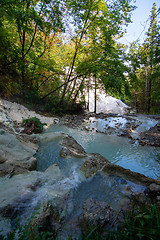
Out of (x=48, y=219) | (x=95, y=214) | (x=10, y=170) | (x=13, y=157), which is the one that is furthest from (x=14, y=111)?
(x=95, y=214)

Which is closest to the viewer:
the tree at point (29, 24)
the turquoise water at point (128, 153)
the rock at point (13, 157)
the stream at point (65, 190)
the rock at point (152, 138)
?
the stream at point (65, 190)

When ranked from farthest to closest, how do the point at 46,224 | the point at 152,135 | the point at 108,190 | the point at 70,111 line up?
the point at 70,111, the point at 152,135, the point at 108,190, the point at 46,224

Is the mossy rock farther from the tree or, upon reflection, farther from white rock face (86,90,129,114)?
white rock face (86,90,129,114)

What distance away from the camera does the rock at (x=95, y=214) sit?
1227 mm

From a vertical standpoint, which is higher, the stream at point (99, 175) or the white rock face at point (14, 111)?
the white rock face at point (14, 111)

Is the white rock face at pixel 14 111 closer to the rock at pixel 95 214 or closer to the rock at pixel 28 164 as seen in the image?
the rock at pixel 28 164

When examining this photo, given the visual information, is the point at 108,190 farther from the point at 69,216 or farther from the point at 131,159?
the point at 131,159

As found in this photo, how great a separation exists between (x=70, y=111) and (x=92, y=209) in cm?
1082

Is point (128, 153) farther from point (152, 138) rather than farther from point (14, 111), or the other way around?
point (14, 111)

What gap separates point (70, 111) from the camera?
12.0 metres

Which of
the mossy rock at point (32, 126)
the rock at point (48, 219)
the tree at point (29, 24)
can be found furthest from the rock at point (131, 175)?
the tree at point (29, 24)

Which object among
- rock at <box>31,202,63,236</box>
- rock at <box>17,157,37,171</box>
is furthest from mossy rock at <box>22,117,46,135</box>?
rock at <box>31,202,63,236</box>

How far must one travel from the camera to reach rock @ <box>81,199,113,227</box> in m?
1.23

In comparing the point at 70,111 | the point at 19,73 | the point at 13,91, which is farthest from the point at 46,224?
the point at 70,111
